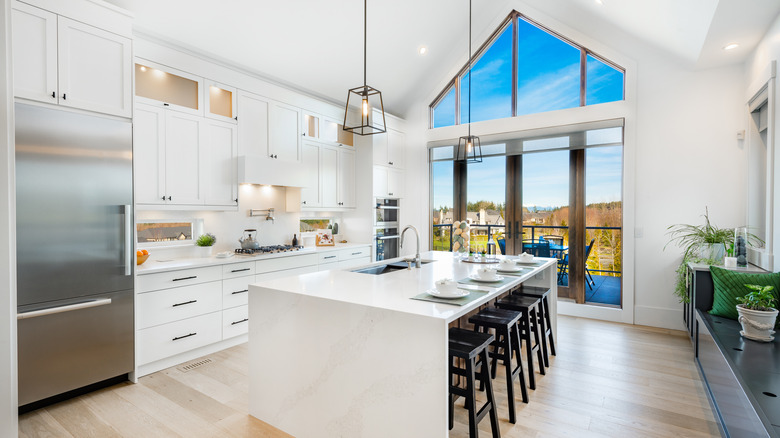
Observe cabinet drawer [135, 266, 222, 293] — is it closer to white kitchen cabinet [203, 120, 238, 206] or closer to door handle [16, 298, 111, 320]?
door handle [16, 298, 111, 320]

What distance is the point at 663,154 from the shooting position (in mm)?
4305

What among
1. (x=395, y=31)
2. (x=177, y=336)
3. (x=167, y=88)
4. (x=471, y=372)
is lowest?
(x=177, y=336)

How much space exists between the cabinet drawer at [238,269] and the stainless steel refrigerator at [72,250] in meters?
0.85

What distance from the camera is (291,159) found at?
15.4 ft

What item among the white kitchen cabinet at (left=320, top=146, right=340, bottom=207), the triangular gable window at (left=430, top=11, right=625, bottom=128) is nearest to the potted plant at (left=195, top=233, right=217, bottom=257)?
the white kitchen cabinet at (left=320, top=146, right=340, bottom=207)

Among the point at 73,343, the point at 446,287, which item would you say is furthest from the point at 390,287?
the point at 73,343

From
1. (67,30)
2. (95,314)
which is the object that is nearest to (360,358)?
(95,314)

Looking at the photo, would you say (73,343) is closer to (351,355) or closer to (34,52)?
(34,52)

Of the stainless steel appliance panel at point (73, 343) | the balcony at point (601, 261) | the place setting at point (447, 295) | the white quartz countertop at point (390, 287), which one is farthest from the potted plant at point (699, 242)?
the stainless steel appliance panel at point (73, 343)

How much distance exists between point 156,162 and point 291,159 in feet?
5.19

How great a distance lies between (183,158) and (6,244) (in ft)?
8.00

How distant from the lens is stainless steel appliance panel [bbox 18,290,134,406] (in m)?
2.45

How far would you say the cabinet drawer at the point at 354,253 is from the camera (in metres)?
5.07

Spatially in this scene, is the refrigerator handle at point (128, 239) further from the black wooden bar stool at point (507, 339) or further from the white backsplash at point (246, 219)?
the black wooden bar stool at point (507, 339)
